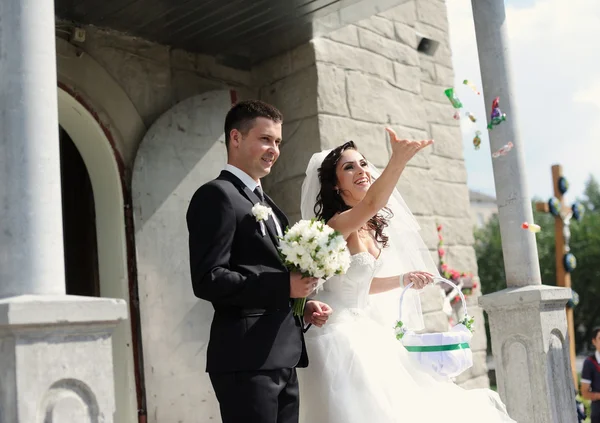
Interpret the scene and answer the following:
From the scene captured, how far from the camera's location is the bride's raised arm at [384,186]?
281 centimetres

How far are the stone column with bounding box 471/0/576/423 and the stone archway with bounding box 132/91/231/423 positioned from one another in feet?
6.66

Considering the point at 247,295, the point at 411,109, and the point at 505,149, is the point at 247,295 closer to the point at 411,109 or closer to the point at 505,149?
the point at 505,149

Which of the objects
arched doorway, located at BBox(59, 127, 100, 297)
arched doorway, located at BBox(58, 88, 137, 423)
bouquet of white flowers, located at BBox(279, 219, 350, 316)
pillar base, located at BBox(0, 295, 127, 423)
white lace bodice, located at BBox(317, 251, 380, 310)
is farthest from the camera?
arched doorway, located at BBox(59, 127, 100, 297)

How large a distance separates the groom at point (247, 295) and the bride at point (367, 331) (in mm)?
366

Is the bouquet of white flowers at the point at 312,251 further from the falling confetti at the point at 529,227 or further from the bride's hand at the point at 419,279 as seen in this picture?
the falling confetti at the point at 529,227

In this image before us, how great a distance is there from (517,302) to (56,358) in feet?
9.98

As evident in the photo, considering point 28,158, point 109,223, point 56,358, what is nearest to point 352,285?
point 56,358

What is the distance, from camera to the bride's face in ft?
11.8

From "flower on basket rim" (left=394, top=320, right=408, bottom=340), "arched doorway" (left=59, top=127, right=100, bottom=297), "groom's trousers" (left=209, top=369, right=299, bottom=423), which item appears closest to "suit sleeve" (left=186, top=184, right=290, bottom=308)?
"groom's trousers" (left=209, top=369, right=299, bottom=423)

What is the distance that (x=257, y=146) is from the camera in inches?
112

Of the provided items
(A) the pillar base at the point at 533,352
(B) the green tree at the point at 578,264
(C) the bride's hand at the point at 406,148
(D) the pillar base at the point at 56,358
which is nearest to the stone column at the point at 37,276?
(D) the pillar base at the point at 56,358

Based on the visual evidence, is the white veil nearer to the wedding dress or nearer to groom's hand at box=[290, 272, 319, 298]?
the wedding dress

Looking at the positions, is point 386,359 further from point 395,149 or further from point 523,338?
point 523,338

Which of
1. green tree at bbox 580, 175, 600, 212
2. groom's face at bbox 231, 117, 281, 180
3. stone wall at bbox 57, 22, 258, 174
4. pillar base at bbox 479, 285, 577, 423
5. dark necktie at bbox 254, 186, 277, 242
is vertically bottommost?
pillar base at bbox 479, 285, 577, 423
